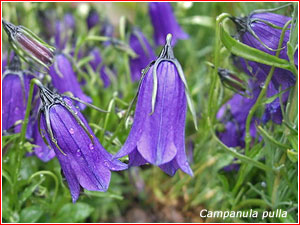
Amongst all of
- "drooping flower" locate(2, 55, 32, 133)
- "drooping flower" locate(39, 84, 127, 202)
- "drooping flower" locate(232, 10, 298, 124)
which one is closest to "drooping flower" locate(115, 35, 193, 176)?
"drooping flower" locate(39, 84, 127, 202)

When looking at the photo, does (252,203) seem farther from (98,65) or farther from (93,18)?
(93,18)

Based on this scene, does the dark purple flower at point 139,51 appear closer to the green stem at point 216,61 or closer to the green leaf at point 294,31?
the green stem at point 216,61

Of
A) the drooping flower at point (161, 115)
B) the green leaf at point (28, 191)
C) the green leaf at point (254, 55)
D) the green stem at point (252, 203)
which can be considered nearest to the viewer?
the drooping flower at point (161, 115)

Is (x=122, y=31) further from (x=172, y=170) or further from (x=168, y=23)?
(x=172, y=170)

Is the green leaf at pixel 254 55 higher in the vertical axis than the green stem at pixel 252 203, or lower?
higher

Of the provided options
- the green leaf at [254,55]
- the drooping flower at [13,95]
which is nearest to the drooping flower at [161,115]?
the green leaf at [254,55]

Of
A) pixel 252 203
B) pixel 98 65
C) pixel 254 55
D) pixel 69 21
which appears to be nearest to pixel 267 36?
pixel 254 55

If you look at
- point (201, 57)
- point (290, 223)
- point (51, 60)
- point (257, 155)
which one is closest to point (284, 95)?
point (257, 155)
